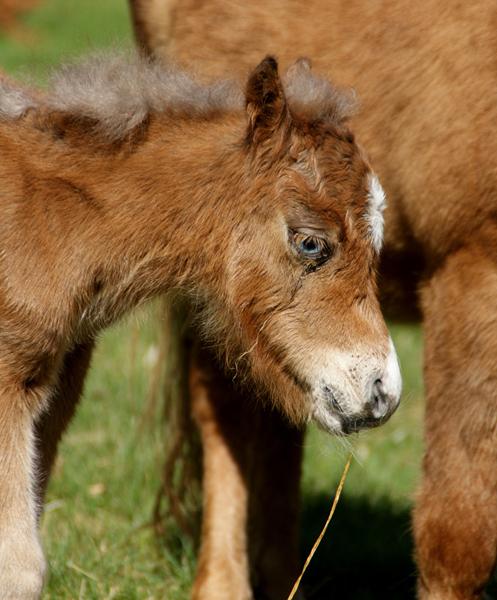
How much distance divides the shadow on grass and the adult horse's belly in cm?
151

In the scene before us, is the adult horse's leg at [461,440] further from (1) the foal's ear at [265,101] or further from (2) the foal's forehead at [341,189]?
(1) the foal's ear at [265,101]

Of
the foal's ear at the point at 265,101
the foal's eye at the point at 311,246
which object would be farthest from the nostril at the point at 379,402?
the foal's ear at the point at 265,101

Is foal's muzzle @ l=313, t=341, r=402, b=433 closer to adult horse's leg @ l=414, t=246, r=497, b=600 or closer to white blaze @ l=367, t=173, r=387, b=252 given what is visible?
white blaze @ l=367, t=173, r=387, b=252

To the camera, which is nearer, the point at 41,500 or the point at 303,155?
the point at 303,155

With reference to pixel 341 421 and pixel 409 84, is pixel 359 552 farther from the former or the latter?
pixel 409 84

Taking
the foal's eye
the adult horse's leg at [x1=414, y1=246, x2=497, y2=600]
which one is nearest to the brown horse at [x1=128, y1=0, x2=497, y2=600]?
the adult horse's leg at [x1=414, y1=246, x2=497, y2=600]

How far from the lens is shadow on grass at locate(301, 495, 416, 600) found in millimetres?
5379

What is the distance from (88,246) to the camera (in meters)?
3.76

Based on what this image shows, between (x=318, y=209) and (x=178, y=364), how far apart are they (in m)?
2.19

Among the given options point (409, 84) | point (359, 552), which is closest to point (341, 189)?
point (409, 84)

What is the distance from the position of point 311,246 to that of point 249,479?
2009mm

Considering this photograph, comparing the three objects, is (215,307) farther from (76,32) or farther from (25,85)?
(76,32)

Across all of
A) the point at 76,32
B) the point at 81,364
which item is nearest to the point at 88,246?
the point at 81,364

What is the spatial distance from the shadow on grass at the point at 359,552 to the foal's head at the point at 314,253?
174 cm
